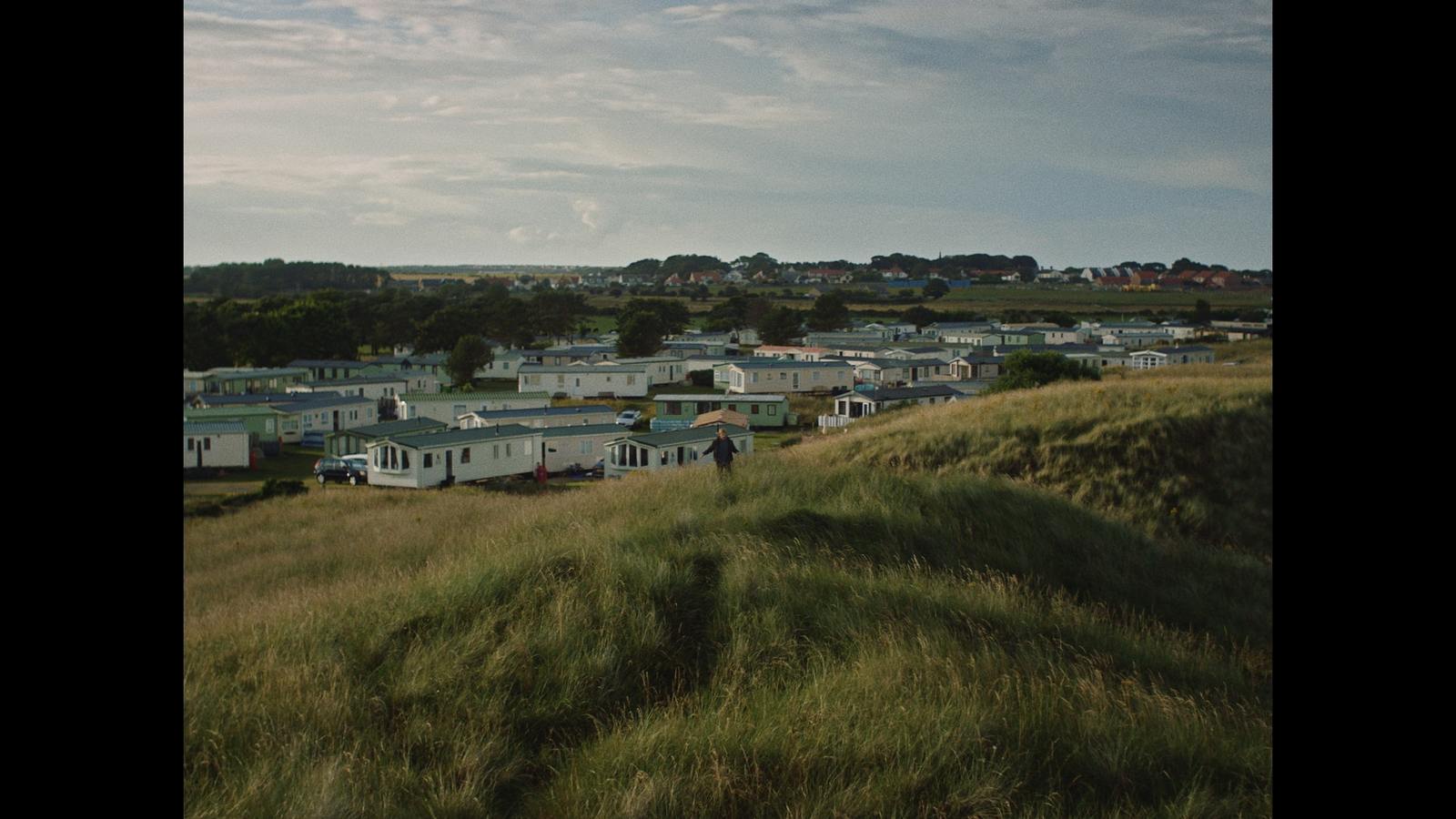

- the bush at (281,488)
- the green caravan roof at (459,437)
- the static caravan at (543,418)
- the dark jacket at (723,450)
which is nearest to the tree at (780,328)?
the static caravan at (543,418)

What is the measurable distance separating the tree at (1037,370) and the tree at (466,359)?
2276 centimetres

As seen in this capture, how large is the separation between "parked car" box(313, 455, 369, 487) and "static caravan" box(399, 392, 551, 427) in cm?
561

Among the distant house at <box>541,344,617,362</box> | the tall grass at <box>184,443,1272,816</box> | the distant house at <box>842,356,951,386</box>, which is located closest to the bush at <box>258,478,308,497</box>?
the distant house at <box>541,344,617,362</box>

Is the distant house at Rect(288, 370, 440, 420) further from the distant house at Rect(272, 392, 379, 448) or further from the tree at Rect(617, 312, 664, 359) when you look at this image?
the tree at Rect(617, 312, 664, 359)

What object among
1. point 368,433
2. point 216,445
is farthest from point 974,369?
point 216,445

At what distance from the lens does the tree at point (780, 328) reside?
2003 inches

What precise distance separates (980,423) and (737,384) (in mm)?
17696

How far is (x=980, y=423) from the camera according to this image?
55.7ft

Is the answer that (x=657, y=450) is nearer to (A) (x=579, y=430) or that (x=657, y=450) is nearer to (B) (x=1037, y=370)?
(A) (x=579, y=430)

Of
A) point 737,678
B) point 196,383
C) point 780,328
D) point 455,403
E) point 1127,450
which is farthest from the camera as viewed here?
point 780,328

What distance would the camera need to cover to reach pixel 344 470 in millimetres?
28344

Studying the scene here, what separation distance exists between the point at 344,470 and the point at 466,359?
15.0m
